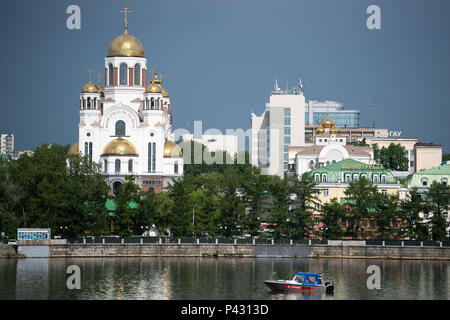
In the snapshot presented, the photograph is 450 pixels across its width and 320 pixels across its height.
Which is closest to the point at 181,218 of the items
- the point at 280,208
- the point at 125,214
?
the point at 125,214

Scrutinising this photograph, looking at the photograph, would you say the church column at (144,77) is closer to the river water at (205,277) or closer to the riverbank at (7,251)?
the river water at (205,277)

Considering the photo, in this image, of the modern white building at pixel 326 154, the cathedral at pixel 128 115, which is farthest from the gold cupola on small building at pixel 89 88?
the modern white building at pixel 326 154

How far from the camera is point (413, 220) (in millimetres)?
97875

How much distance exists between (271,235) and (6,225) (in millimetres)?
24329

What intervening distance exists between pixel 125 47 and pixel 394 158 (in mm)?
58545

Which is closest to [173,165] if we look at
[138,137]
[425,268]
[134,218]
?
[138,137]

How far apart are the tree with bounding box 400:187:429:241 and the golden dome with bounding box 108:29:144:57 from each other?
48.0 meters

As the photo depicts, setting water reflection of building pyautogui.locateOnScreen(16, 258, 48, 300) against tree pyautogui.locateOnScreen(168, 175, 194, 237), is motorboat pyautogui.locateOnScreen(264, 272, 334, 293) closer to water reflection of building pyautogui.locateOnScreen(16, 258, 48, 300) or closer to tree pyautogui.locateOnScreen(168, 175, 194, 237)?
water reflection of building pyautogui.locateOnScreen(16, 258, 48, 300)

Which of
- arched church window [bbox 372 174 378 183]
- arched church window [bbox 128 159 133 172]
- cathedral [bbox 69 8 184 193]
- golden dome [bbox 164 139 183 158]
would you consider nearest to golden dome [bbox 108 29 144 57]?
cathedral [bbox 69 8 184 193]

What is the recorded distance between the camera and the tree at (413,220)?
96875 millimetres

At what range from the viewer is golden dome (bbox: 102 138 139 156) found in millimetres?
130875

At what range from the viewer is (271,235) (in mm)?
101438

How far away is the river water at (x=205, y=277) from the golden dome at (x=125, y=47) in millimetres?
44976
